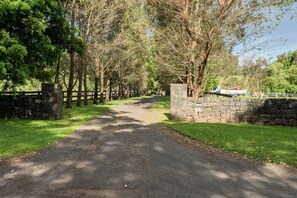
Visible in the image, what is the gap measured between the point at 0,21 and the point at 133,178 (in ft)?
37.1

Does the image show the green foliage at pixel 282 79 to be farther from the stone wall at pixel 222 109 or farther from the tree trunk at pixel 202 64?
the stone wall at pixel 222 109

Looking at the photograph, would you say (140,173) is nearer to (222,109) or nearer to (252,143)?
(252,143)

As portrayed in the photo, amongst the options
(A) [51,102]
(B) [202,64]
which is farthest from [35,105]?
(B) [202,64]

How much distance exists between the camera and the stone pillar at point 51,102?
680 inches

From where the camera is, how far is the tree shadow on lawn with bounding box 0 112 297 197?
5594mm

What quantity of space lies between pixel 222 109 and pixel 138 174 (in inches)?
460

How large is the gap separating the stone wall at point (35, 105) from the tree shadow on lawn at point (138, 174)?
26.6 ft

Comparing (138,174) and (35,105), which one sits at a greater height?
(35,105)

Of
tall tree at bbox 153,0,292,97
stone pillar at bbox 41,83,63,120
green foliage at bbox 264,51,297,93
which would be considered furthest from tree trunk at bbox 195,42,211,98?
green foliage at bbox 264,51,297,93

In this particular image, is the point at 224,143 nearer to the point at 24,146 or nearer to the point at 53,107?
the point at 24,146

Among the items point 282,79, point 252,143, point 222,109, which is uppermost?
point 282,79

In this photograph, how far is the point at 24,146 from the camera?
9492 mm

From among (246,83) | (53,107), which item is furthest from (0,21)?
(246,83)

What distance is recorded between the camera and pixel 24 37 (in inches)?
581
